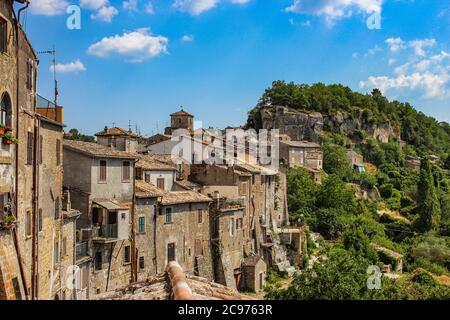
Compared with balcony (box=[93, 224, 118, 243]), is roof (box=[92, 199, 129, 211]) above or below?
above

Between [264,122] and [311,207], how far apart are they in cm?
3669

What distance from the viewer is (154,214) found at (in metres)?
34.0

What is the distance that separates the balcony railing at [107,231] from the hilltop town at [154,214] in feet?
0.18

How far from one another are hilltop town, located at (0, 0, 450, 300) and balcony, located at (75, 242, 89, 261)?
12 centimetres

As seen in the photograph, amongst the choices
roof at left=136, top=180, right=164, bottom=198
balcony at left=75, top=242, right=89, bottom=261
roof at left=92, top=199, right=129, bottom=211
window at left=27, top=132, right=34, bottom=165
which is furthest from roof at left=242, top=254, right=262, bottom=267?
window at left=27, top=132, right=34, bottom=165

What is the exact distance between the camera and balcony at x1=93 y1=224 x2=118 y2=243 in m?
29.2

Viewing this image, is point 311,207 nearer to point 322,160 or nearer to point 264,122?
point 322,160

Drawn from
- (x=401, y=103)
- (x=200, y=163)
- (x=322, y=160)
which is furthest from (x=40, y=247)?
(x=401, y=103)

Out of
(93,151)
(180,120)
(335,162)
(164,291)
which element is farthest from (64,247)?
(335,162)

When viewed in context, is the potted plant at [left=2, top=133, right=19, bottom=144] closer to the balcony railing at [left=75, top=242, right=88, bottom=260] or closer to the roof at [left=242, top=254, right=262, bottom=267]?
the balcony railing at [left=75, top=242, right=88, bottom=260]

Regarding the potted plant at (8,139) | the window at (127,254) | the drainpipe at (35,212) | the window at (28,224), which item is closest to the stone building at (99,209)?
the window at (127,254)

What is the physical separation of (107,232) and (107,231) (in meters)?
0.06

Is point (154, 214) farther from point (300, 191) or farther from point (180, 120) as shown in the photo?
point (300, 191)
